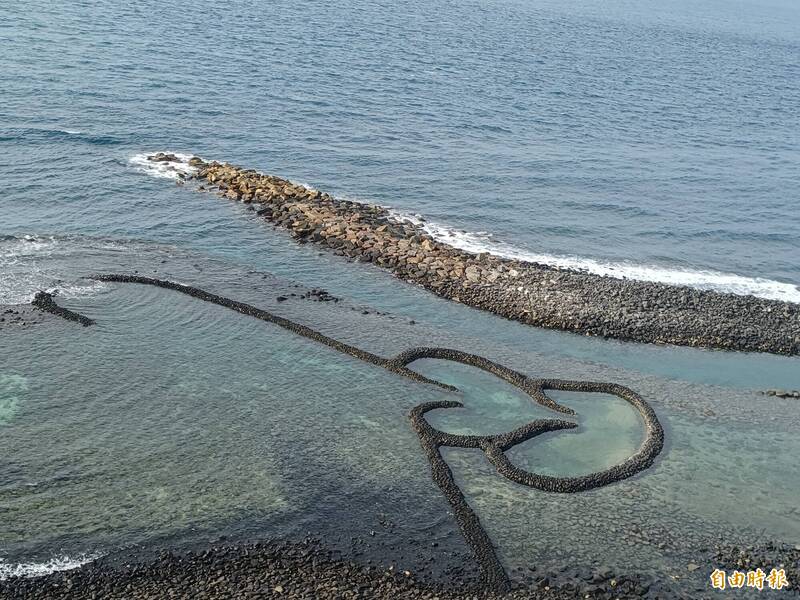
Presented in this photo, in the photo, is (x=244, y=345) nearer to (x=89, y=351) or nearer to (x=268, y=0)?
(x=89, y=351)

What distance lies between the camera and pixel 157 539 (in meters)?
30.9

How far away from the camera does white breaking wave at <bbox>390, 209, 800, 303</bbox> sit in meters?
56.4

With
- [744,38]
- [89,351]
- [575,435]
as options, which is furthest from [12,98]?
[744,38]

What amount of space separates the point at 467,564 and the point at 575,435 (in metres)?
11.6

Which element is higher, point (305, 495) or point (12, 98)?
point (12, 98)

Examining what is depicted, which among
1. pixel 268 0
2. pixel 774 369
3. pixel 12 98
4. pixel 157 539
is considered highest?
pixel 268 0

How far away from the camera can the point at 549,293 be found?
170 ft

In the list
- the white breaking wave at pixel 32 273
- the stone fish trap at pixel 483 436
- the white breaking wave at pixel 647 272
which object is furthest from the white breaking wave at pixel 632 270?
the white breaking wave at pixel 32 273

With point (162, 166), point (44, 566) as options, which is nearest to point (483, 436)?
point (44, 566)

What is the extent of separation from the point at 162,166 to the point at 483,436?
1688 inches

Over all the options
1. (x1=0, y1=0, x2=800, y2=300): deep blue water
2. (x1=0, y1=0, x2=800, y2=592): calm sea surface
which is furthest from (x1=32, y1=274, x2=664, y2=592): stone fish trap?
(x1=0, y1=0, x2=800, y2=300): deep blue water

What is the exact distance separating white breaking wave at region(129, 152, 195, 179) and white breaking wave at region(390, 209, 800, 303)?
22.5 meters

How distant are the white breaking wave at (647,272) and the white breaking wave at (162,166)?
22531 millimetres

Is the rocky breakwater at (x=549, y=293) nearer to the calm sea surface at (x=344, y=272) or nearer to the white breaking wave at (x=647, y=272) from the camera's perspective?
the calm sea surface at (x=344, y=272)
